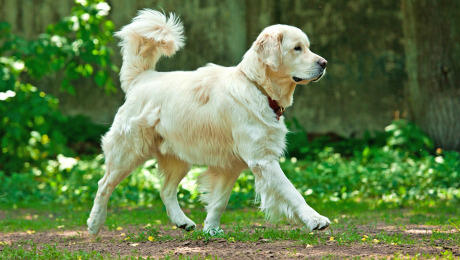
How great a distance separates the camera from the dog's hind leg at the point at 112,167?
18.9 feet

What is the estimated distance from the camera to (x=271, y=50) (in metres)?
4.99

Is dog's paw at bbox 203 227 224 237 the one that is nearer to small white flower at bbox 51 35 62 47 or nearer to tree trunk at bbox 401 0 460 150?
small white flower at bbox 51 35 62 47

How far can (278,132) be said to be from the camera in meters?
5.05

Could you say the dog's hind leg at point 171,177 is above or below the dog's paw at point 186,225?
above

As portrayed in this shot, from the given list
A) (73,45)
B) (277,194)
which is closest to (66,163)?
(73,45)

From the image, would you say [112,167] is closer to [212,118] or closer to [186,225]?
[186,225]

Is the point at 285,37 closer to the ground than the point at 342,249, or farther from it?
farther from it

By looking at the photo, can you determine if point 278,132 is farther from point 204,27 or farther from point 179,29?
point 204,27

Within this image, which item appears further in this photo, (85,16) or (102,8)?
(85,16)

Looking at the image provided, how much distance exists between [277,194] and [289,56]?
1.13m

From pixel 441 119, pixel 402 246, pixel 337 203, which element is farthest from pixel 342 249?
pixel 441 119

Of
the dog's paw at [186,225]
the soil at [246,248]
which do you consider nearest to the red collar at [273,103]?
the soil at [246,248]

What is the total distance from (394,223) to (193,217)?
2.25m

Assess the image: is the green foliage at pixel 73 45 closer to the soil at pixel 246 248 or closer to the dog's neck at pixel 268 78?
the soil at pixel 246 248
